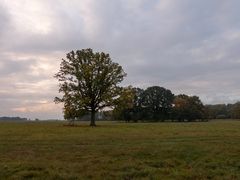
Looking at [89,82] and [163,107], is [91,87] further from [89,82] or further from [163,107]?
[163,107]

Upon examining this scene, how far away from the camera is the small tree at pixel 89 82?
70.9 metres

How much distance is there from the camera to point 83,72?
71500 mm

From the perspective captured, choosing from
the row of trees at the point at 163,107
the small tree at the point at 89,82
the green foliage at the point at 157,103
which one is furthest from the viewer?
the green foliage at the point at 157,103

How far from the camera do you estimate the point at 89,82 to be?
7212 cm

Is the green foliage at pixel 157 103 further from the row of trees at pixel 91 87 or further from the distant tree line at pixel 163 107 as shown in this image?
the row of trees at pixel 91 87

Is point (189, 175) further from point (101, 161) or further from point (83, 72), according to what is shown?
point (83, 72)

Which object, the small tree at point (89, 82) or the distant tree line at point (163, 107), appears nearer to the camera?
the small tree at point (89, 82)

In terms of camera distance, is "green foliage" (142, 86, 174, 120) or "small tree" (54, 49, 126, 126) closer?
"small tree" (54, 49, 126, 126)

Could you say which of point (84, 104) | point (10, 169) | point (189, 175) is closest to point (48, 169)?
point (10, 169)

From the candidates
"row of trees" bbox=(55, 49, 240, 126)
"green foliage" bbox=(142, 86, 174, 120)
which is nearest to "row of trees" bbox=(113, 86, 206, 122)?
"green foliage" bbox=(142, 86, 174, 120)

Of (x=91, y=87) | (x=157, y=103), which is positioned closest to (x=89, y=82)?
(x=91, y=87)

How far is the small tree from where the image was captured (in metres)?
70.9

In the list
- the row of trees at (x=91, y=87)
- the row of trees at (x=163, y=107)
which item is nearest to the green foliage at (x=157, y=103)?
the row of trees at (x=163, y=107)

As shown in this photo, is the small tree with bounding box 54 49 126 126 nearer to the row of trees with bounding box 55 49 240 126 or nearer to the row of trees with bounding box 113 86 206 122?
the row of trees with bounding box 55 49 240 126
